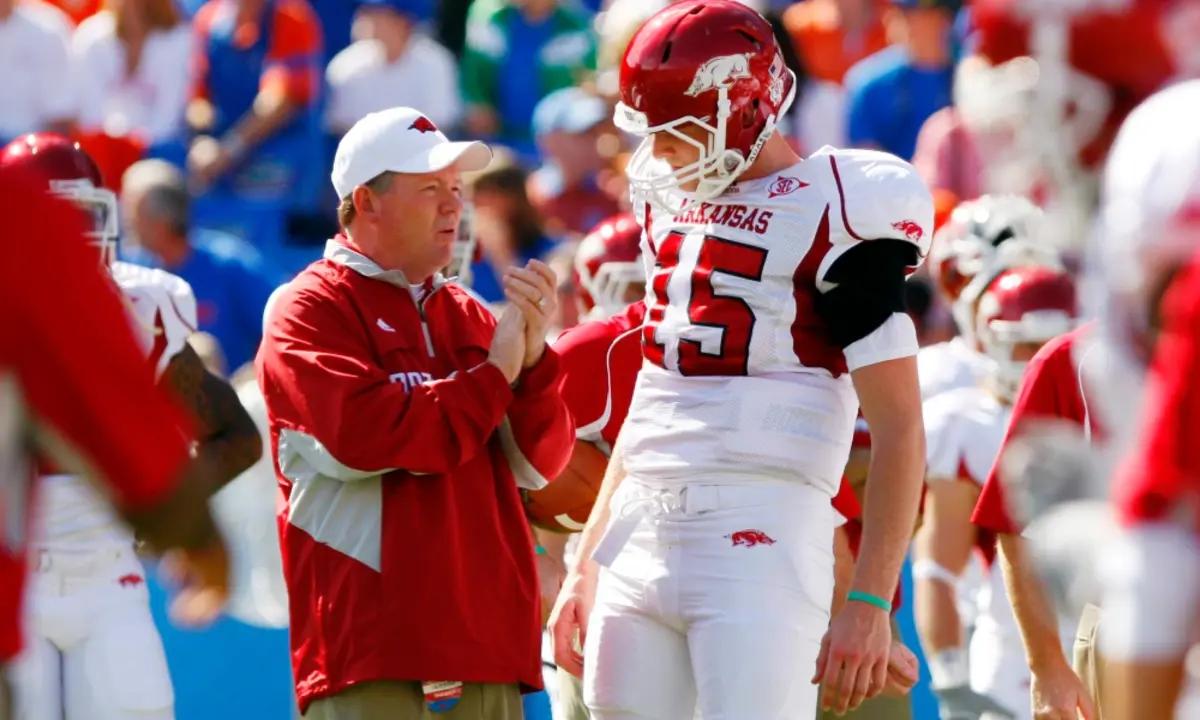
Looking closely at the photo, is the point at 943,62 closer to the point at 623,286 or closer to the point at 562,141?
the point at 562,141

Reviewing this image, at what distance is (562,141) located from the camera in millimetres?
9516

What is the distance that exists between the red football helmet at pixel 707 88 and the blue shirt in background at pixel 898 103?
18.1 ft

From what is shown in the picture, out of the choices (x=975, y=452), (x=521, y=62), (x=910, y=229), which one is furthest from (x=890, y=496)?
(x=521, y=62)

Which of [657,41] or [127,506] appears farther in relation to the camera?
[657,41]

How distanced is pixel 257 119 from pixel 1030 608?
598cm

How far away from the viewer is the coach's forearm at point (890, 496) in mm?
3932

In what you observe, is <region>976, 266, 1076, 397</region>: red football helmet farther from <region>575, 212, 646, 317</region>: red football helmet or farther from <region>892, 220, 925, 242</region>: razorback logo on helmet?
<region>892, 220, 925, 242</region>: razorback logo on helmet

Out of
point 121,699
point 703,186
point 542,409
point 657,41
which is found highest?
point 657,41

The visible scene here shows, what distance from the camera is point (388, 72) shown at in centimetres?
1001

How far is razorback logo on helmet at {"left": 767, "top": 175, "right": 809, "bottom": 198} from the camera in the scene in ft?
13.3

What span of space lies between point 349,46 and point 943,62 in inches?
113

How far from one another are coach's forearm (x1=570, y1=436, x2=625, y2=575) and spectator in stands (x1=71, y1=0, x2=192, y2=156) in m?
5.94

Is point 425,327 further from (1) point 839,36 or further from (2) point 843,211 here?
(1) point 839,36

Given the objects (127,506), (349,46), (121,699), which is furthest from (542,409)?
(349,46)
